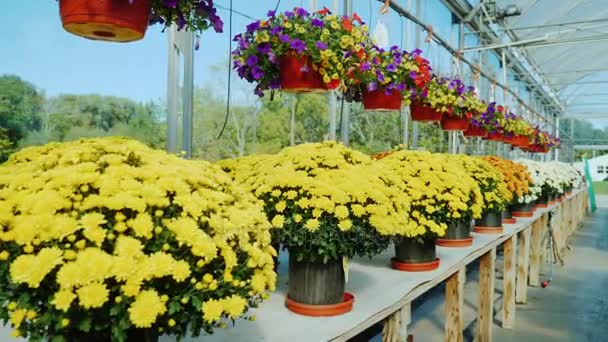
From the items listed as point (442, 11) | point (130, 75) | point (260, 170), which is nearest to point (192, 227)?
point (260, 170)

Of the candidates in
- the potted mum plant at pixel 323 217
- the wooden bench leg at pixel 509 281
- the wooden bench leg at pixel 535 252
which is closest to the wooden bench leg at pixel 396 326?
the potted mum plant at pixel 323 217

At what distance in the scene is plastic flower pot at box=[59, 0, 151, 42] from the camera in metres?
1.07

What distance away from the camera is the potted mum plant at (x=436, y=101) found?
305cm

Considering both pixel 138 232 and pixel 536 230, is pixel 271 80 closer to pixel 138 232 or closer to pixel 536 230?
pixel 138 232

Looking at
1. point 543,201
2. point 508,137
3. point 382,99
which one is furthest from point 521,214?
point 382,99

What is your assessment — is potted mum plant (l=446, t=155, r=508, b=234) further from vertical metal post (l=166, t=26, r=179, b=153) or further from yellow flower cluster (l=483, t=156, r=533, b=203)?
vertical metal post (l=166, t=26, r=179, b=153)

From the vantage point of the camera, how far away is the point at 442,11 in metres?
6.29

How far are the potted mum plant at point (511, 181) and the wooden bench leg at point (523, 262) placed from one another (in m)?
0.17

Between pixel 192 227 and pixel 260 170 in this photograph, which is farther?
pixel 260 170

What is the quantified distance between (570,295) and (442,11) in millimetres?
3615

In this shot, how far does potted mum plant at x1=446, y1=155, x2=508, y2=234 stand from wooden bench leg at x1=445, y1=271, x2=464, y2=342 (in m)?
0.46

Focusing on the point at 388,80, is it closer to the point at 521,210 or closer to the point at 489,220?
the point at 489,220

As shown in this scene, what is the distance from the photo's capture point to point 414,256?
194cm

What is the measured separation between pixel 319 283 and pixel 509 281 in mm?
2549
